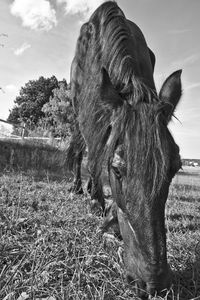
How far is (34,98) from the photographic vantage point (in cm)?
4916

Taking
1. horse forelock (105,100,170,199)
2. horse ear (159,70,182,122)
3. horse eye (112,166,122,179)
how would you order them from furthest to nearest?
horse ear (159,70,182,122) < horse eye (112,166,122,179) < horse forelock (105,100,170,199)

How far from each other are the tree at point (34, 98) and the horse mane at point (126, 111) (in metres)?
44.2

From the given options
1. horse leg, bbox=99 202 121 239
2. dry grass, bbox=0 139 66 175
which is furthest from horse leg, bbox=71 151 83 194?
horse leg, bbox=99 202 121 239

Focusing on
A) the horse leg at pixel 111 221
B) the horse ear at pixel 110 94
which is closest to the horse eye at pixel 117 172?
the horse leg at pixel 111 221

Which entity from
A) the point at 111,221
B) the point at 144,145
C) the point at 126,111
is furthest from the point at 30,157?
the point at 144,145

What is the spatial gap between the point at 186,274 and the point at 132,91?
4.62 ft

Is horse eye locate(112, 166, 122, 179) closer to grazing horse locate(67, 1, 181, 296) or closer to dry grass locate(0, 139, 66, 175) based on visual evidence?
grazing horse locate(67, 1, 181, 296)

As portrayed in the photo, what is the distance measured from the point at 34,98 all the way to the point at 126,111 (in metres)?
48.3

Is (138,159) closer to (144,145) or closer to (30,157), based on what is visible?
(144,145)

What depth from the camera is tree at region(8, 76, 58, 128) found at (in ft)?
157

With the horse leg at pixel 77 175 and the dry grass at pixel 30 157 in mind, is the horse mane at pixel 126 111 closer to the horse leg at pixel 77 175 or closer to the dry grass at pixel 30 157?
the horse leg at pixel 77 175

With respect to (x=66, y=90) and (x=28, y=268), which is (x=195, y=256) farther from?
(x=66, y=90)

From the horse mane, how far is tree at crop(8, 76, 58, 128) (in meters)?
44.2

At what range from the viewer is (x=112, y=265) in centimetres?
233
